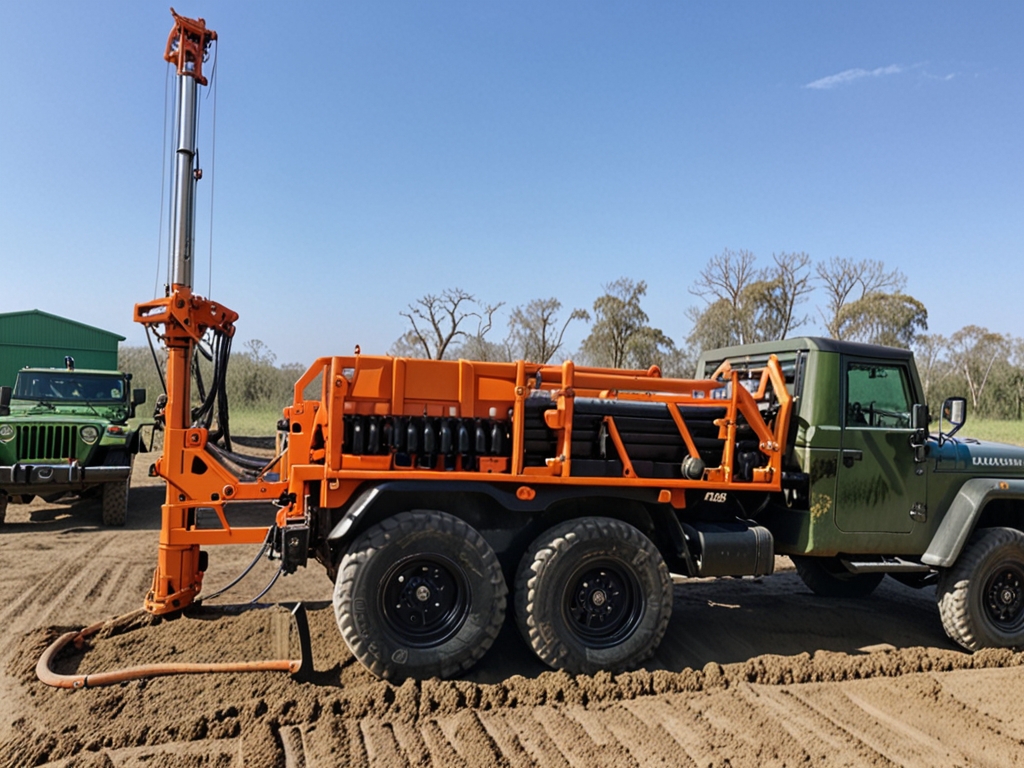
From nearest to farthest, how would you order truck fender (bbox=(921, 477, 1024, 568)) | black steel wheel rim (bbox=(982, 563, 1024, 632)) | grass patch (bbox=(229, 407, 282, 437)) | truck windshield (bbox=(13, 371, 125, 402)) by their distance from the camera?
truck fender (bbox=(921, 477, 1024, 568)) → black steel wheel rim (bbox=(982, 563, 1024, 632)) → truck windshield (bbox=(13, 371, 125, 402)) → grass patch (bbox=(229, 407, 282, 437))

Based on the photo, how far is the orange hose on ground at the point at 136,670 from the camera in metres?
4.02

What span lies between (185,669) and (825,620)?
4.98 metres

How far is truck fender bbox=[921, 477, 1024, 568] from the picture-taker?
5188mm

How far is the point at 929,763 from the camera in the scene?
3.61 meters

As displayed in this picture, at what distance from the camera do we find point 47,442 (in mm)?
8812

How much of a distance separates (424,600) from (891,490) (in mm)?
3565

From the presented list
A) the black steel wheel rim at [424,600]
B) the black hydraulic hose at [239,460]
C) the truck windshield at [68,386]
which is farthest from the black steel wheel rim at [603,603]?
the truck windshield at [68,386]

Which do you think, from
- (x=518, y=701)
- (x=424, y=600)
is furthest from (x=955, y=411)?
(x=424, y=600)

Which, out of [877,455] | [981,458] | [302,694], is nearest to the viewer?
[302,694]

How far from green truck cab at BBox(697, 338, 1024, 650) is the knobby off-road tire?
25.6ft

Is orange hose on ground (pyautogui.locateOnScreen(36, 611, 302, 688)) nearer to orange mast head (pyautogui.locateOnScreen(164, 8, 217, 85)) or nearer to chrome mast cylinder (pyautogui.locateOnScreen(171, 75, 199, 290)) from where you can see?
chrome mast cylinder (pyautogui.locateOnScreen(171, 75, 199, 290))

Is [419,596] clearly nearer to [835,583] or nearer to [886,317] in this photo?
[835,583]

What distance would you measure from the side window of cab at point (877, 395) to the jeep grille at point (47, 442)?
353 inches

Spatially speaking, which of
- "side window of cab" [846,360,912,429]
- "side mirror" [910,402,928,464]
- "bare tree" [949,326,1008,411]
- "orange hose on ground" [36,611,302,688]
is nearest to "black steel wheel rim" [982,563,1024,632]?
"side mirror" [910,402,928,464]
